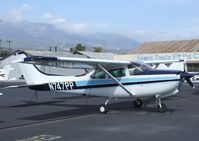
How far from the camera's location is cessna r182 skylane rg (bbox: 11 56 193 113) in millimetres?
14289

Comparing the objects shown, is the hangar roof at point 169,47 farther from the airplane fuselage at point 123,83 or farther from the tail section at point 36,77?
the airplane fuselage at point 123,83

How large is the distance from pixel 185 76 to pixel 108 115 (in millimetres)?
2990

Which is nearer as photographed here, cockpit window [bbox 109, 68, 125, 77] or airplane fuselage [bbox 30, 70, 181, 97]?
airplane fuselage [bbox 30, 70, 181, 97]

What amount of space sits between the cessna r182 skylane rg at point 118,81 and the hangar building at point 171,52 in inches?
1470

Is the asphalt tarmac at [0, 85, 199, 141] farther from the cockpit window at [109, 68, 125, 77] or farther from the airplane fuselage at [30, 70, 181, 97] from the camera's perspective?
the cockpit window at [109, 68, 125, 77]

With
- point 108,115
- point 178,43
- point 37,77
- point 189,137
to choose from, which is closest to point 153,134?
point 189,137

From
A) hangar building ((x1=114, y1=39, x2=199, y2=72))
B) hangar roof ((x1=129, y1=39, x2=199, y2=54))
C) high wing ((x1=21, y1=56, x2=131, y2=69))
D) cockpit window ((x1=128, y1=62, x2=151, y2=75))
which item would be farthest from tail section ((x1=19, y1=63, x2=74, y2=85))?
hangar roof ((x1=129, y1=39, x2=199, y2=54))

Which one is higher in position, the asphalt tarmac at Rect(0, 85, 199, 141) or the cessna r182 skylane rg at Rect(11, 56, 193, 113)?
the cessna r182 skylane rg at Rect(11, 56, 193, 113)

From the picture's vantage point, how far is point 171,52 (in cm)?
6038

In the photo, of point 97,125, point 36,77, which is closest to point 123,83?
point 97,125

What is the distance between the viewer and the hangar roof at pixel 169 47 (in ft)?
197

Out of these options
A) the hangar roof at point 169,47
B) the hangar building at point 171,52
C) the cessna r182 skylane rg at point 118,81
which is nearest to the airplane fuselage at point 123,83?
the cessna r182 skylane rg at point 118,81

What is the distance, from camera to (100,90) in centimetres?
1548

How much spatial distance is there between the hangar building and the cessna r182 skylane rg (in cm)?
3734
